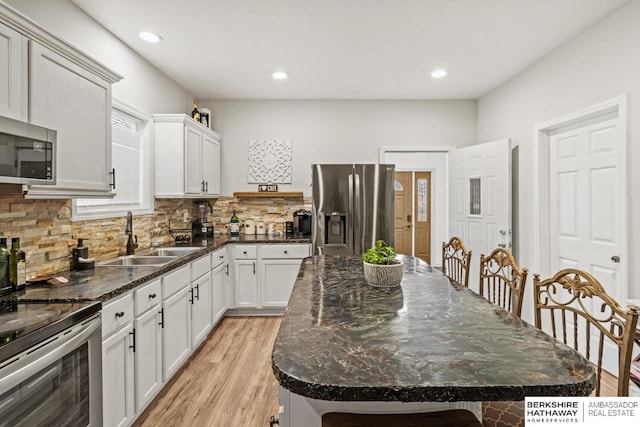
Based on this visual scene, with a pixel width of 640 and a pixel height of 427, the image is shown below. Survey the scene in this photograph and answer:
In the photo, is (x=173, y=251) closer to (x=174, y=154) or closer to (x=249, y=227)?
(x=174, y=154)

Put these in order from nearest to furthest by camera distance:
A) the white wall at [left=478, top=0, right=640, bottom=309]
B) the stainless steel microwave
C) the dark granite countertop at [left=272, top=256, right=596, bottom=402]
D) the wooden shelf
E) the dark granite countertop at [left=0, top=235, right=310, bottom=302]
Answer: the dark granite countertop at [left=272, top=256, right=596, bottom=402] < the stainless steel microwave < the dark granite countertop at [left=0, top=235, right=310, bottom=302] < the white wall at [left=478, top=0, right=640, bottom=309] < the wooden shelf

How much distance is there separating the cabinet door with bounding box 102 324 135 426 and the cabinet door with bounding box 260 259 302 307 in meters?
2.14

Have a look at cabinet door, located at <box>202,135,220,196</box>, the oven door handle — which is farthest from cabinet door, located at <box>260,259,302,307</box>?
the oven door handle

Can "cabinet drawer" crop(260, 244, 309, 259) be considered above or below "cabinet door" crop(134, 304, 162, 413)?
above

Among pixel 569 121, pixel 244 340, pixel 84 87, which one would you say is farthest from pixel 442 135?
pixel 84 87

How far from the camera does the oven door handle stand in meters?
1.15

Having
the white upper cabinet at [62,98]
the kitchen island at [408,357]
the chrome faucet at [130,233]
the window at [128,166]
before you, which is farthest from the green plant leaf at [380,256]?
the chrome faucet at [130,233]

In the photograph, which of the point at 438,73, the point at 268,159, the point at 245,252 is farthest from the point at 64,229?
the point at 438,73

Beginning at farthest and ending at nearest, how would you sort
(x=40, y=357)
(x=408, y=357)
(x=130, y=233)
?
1. (x=130, y=233)
2. (x=40, y=357)
3. (x=408, y=357)

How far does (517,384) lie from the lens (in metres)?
0.85

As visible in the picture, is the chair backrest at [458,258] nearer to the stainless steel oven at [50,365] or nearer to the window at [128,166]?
the stainless steel oven at [50,365]

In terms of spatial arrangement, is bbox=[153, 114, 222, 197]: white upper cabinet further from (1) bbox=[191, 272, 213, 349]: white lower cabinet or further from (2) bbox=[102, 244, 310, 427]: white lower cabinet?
(1) bbox=[191, 272, 213, 349]: white lower cabinet

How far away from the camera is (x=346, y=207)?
4.12m

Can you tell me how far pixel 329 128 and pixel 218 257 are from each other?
2.21 m
